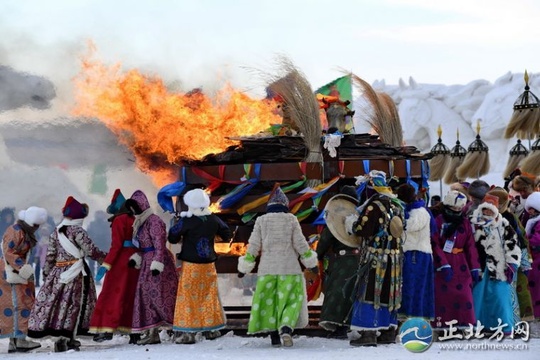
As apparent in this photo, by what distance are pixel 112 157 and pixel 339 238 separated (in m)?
4.46

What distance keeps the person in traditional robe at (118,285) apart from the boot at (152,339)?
0.17 meters

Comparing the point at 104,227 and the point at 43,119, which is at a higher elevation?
the point at 43,119

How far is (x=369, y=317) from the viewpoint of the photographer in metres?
9.05

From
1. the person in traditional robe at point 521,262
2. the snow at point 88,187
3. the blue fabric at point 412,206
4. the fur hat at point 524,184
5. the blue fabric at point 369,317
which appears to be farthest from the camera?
the fur hat at point 524,184

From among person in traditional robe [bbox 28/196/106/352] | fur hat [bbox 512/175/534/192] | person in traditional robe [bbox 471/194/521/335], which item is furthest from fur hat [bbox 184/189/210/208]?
fur hat [bbox 512/175/534/192]

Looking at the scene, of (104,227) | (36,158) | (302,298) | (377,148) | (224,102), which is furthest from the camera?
(104,227)

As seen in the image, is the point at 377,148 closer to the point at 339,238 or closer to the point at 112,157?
the point at 339,238

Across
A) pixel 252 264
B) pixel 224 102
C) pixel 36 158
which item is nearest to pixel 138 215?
pixel 252 264

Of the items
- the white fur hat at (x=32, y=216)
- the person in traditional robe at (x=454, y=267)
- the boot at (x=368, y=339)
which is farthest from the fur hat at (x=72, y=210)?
the person in traditional robe at (x=454, y=267)

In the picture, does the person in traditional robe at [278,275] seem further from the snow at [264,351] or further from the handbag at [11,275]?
the handbag at [11,275]

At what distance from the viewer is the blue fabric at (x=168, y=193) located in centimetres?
1102

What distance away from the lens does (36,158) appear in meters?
13.3

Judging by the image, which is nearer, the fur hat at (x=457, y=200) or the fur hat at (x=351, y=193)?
the fur hat at (x=351, y=193)

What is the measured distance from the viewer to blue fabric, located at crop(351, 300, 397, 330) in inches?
356
